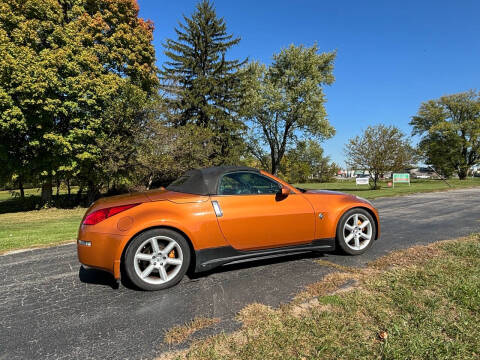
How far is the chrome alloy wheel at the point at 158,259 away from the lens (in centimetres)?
305

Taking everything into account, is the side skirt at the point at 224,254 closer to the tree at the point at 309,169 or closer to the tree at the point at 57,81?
the tree at the point at 57,81

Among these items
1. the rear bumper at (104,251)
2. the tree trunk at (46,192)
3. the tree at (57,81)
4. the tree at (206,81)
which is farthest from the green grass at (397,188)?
the tree trunk at (46,192)

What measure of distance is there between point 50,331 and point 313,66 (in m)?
29.1

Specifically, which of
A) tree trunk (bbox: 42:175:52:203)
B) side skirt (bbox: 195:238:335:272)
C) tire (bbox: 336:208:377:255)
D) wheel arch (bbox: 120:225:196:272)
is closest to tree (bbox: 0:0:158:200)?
tree trunk (bbox: 42:175:52:203)

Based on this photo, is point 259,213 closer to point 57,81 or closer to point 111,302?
point 111,302

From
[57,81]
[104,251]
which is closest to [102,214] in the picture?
[104,251]

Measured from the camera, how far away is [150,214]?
3070mm

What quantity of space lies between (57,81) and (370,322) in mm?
15369

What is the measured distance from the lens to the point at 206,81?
24500 millimetres

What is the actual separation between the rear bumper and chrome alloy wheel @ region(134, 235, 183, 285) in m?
0.21

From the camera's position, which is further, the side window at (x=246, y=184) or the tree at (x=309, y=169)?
the tree at (x=309, y=169)

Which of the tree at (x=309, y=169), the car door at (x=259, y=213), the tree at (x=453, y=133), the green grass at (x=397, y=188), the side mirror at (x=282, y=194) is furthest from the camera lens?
the tree at (x=309, y=169)

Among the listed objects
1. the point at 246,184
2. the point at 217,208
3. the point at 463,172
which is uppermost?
the point at 463,172

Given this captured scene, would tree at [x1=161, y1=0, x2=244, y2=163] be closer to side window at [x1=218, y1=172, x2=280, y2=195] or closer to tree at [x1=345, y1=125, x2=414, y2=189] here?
tree at [x1=345, y1=125, x2=414, y2=189]
